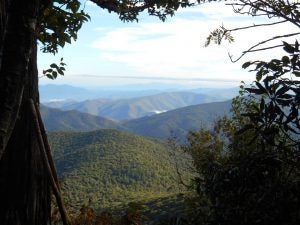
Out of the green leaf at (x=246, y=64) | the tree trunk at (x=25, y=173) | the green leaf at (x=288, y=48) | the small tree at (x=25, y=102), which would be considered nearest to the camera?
the small tree at (x=25, y=102)

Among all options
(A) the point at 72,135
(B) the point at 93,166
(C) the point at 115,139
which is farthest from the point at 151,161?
(A) the point at 72,135

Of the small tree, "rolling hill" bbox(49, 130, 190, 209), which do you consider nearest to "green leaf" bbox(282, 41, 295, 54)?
the small tree

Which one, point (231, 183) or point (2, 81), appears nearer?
point (2, 81)

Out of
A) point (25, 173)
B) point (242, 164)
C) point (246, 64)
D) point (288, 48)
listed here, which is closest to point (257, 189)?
point (242, 164)

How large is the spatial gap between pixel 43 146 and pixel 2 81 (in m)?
1.45

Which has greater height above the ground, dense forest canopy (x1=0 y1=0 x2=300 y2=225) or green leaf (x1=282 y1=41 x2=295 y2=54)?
green leaf (x1=282 y1=41 x2=295 y2=54)

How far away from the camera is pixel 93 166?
320 ft

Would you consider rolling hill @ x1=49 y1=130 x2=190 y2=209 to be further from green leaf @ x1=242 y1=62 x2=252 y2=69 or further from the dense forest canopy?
green leaf @ x1=242 y1=62 x2=252 y2=69

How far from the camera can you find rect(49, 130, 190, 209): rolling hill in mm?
78312

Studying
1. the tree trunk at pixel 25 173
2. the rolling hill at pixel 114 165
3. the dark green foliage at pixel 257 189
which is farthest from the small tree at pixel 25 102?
the rolling hill at pixel 114 165

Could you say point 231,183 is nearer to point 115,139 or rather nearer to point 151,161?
point 151,161

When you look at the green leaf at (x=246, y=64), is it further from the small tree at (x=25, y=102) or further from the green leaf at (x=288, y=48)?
the small tree at (x=25, y=102)

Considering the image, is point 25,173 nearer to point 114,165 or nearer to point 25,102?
point 25,102

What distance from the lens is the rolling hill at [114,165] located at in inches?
3083
